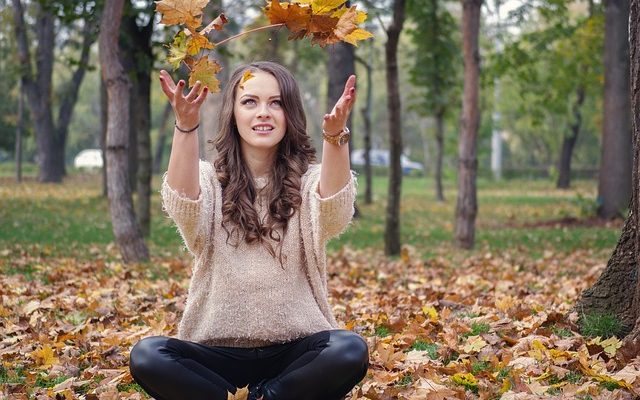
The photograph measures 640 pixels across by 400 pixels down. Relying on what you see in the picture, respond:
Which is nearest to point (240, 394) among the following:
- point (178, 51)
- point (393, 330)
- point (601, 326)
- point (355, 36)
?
point (178, 51)

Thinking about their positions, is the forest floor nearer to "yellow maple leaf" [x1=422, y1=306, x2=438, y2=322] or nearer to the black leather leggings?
"yellow maple leaf" [x1=422, y1=306, x2=438, y2=322]

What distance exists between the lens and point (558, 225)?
17125 millimetres

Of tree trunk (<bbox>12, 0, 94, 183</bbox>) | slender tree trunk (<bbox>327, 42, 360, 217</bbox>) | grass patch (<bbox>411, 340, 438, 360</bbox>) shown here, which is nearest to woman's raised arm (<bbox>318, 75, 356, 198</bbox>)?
grass patch (<bbox>411, 340, 438, 360</bbox>)

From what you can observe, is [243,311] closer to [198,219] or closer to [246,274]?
[246,274]

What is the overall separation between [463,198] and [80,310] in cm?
736

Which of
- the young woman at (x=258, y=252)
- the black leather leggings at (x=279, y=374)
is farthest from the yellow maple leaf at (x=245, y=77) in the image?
the black leather leggings at (x=279, y=374)

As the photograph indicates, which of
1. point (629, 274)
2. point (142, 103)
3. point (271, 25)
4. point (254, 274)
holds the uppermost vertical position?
point (142, 103)

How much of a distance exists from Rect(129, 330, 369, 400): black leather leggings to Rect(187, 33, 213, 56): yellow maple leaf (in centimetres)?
123

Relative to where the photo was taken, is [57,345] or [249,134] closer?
[249,134]

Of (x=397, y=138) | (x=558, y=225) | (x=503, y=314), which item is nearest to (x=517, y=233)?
(x=558, y=225)

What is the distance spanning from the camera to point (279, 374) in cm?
388

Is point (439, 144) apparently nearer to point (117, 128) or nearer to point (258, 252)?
point (117, 128)

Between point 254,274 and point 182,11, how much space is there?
3.79 feet

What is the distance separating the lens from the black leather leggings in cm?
362
